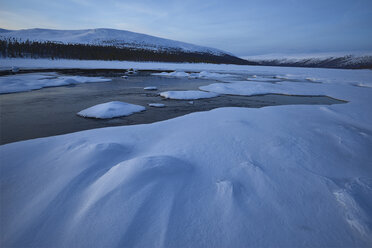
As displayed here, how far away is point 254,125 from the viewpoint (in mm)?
4352

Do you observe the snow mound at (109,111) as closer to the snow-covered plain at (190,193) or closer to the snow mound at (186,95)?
the snow-covered plain at (190,193)

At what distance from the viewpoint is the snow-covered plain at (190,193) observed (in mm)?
1625

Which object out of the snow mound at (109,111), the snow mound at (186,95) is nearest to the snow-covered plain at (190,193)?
the snow mound at (109,111)

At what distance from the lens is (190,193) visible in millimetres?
2072

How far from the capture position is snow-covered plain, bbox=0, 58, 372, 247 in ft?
5.33

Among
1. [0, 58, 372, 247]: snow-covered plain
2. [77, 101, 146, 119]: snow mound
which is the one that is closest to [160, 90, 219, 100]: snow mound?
[77, 101, 146, 119]: snow mound

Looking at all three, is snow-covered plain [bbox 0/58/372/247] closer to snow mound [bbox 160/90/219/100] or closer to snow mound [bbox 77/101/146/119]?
snow mound [bbox 77/101/146/119]

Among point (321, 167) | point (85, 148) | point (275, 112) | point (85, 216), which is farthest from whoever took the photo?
point (275, 112)

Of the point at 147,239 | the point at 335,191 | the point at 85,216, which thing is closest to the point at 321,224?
the point at 335,191

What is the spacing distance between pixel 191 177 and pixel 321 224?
4.74 feet

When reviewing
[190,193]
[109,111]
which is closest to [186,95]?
[109,111]

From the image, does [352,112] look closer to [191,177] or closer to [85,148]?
[191,177]

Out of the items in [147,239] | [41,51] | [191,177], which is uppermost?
[41,51]

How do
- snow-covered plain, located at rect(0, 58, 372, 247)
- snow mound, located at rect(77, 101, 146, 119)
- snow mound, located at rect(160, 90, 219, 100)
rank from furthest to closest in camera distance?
snow mound, located at rect(160, 90, 219, 100), snow mound, located at rect(77, 101, 146, 119), snow-covered plain, located at rect(0, 58, 372, 247)
